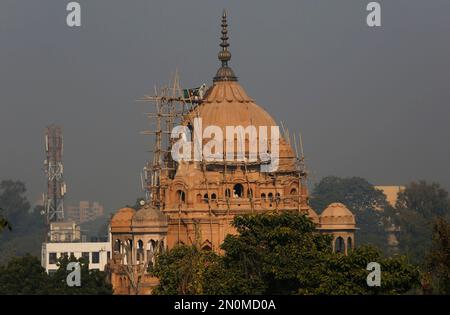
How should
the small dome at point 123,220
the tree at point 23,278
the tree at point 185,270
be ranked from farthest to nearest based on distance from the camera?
the small dome at point 123,220 → the tree at point 23,278 → the tree at point 185,270

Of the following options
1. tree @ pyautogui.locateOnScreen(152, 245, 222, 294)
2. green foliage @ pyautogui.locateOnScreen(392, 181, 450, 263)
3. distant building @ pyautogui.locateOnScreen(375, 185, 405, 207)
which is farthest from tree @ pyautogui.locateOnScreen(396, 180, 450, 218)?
tree @ pyautogui.locateOnScreen(152, 245, 222, 294)

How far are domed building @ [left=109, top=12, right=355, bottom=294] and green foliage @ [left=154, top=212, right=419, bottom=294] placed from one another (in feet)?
23.1

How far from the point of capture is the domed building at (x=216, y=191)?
89312 millimetres

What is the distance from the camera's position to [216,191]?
92000 millimetres

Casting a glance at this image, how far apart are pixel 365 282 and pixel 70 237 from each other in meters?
73.1

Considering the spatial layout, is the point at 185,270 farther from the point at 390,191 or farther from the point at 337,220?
the point at 390,191

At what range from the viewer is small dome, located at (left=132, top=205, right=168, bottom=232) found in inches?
3474

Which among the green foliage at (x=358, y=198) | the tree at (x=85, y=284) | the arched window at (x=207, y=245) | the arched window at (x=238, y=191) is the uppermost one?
the green foliage at (x=358, y=198)

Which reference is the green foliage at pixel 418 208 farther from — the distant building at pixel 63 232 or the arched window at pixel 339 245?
the arched window at pixel 339 245

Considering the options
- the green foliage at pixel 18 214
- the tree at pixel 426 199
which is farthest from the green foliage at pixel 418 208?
the green foliage at pixel 18 214
